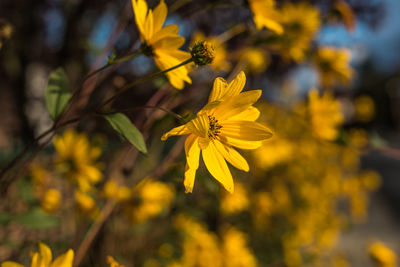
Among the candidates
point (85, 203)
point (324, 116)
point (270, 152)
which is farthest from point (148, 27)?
point (270, 152)

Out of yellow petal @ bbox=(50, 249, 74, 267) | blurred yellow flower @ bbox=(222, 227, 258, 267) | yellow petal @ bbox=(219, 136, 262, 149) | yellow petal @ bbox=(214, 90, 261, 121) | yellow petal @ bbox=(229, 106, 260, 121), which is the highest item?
yellow petal @ bbox=(214, 90, 261, 121)

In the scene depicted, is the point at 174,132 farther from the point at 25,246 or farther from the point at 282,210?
the point at 282,210

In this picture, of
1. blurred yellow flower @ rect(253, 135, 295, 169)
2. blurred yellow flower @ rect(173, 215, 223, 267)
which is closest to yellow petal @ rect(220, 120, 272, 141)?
blurred yellow flower @ rect(173, 215, 223, 267)

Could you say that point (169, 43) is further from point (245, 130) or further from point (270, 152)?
point (270, 152)

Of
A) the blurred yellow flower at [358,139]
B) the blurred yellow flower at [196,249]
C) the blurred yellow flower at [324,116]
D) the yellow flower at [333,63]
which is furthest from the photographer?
the blurred yellow flower at [358,139]

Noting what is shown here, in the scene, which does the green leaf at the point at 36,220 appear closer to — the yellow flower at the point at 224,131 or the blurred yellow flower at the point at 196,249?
the yellow flower at the point at 224,131

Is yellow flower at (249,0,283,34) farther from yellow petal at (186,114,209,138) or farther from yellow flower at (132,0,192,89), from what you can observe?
yellow petal at (186,114,209,138)

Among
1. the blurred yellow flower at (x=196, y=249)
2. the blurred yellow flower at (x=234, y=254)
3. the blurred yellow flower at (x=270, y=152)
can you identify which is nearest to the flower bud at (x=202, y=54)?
the blurred yellow flower at (x=196, y=249)
